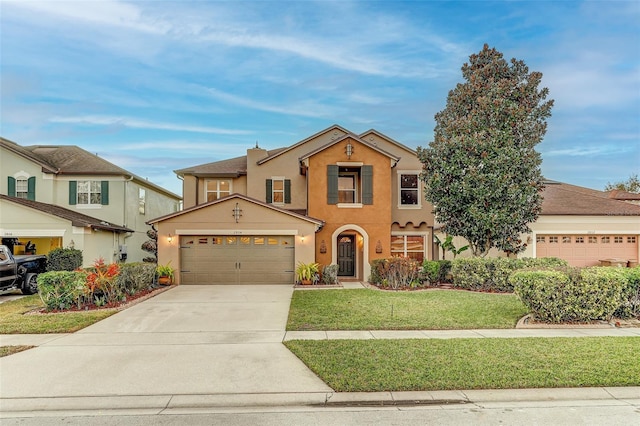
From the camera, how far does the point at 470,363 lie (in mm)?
5902

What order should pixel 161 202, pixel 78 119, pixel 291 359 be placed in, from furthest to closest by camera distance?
pixel 161 202
pixel 78 119
pixel 291 359

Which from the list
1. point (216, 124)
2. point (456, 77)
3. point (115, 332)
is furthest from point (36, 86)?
point (456, 77)

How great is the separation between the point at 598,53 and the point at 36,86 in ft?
70.5

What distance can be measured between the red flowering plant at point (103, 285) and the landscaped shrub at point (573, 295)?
1121 centimetres

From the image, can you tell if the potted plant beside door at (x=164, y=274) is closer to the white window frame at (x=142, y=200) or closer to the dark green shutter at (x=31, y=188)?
the white window frame at (x=142, y=200)

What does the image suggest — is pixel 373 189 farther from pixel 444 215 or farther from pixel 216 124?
pixel 216 124

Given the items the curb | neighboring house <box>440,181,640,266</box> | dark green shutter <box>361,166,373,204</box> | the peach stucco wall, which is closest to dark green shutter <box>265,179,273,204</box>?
the peach stucco wall

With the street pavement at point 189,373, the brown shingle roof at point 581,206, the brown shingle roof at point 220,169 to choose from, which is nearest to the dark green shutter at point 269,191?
the brown shingle roof at point 220,169

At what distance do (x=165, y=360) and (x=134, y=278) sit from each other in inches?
297

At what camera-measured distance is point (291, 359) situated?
20.7 feet

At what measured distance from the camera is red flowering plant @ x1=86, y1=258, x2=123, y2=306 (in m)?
10.9

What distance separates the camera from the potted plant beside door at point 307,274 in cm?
1612

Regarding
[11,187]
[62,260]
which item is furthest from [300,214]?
[11,187]

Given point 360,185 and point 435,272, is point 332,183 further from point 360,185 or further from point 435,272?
point 435,272
